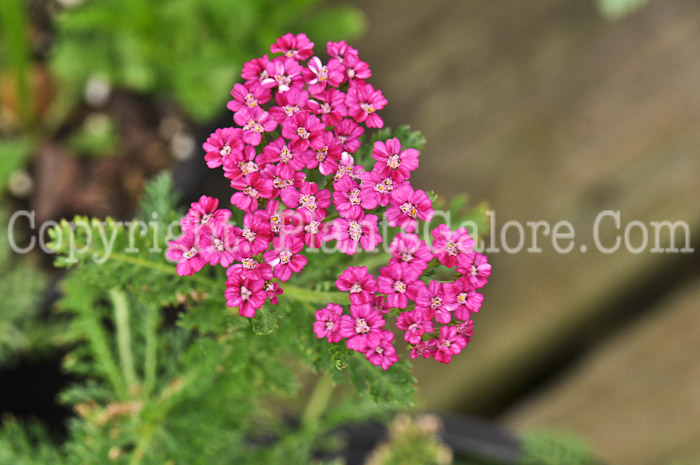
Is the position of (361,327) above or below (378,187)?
below

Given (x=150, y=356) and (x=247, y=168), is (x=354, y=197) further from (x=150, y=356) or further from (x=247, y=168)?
(x=150, y=356)

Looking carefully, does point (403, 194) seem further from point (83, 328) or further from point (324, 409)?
point (324, 409)

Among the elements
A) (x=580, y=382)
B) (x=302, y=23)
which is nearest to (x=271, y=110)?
(x=302, y=23)


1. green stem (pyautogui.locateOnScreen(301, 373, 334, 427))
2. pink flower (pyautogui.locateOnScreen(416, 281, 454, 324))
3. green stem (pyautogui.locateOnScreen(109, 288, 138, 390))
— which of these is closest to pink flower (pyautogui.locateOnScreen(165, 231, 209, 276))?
pink flower (pyautogui.locateOnScreen(416, 281, 454, 324))

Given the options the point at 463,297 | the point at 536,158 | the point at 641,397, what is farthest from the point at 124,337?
the point at 641,397

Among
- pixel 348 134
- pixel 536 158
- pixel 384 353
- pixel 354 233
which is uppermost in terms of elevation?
pixel 536 158

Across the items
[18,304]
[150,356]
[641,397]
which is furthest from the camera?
[641,397]
